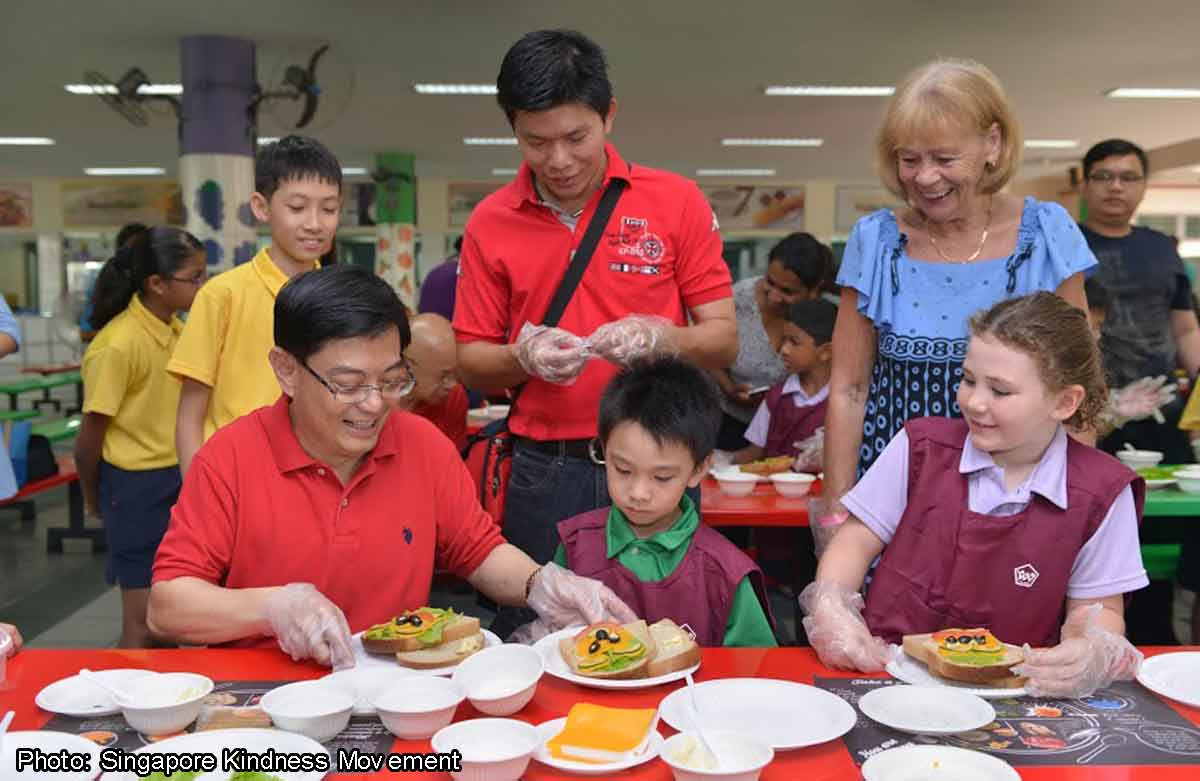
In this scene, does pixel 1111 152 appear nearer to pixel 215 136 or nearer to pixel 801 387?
pixel 801 387

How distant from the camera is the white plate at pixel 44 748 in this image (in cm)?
124

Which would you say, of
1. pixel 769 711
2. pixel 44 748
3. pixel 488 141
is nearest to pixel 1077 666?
pixel 769 711

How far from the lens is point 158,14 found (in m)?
7.46

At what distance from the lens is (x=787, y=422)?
14.0 ft

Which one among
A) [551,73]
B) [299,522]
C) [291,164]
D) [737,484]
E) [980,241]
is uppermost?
[551,73]

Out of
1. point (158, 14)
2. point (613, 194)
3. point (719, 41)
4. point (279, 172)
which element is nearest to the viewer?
point (613, 194)

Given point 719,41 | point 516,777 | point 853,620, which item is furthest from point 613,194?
point 719,41

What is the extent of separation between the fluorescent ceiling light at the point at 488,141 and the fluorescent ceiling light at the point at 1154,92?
651 centimetres

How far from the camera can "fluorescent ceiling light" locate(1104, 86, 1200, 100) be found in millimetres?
9805

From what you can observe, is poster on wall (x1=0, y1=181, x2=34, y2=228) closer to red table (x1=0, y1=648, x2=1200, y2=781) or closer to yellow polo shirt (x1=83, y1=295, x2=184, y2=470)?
yellow polo shirt (x1=83, y1=295, x2=184, y2=470)

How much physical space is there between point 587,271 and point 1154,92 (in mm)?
9609

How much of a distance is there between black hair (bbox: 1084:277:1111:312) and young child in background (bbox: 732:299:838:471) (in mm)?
914

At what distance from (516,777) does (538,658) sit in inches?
12.9

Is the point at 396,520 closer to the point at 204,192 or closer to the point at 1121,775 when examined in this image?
the point at 1121,775
